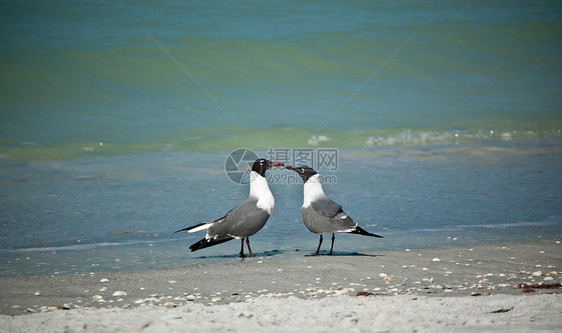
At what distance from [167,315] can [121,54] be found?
633 inches

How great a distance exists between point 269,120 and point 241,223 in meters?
8.94

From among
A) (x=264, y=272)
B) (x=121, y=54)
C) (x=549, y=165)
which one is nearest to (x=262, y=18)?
(x=121, y=54)

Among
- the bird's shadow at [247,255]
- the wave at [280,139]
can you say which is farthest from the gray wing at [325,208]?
the wave at [280,139]

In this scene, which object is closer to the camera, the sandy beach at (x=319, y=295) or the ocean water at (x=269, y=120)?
the sandy beach at (x=319, y=295)

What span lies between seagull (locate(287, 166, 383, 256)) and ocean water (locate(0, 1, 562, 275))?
0.34 m

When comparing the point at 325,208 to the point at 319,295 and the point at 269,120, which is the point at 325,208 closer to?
the point at 319,295

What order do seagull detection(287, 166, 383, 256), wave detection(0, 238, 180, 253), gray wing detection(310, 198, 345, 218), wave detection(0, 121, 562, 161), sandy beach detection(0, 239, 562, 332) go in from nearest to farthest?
sandy beach detection(0, 239, 562, 332) < seagull detection(287, 166, 383, 256) < gray wing detection(310, 198, 345, 218) < wave detection(0, 238, 180, 253) < wave detection(0, 121, 562, 161)

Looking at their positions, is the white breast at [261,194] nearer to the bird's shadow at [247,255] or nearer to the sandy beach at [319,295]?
the bird's shadow at [247,255]

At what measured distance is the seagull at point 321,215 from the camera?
5668mm

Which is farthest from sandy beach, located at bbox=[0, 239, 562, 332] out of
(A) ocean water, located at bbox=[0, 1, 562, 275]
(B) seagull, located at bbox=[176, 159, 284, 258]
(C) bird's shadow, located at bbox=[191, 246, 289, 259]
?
(A) ocean water, located at bbox=[0, 1, 562, 275]

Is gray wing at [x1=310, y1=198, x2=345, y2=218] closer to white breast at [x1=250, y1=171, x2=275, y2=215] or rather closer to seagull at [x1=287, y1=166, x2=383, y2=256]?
seagull at [x1=287, y1=166, x2=383, y2=256]

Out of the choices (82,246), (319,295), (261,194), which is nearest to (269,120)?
(261,194)

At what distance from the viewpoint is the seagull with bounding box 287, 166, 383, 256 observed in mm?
5668

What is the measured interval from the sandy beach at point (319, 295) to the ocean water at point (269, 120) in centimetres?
58
